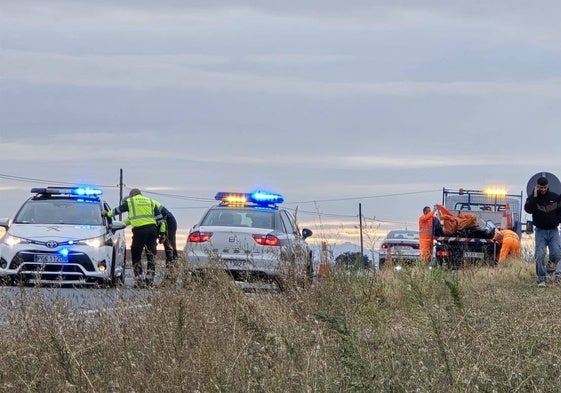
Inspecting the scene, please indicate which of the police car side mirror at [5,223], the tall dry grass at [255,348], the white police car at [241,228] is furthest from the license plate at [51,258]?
the tall dry grass at [255,348]

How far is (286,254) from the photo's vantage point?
35.7ft

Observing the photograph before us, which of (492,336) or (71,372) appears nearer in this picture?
(71,372)

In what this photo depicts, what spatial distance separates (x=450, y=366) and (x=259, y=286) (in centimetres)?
420

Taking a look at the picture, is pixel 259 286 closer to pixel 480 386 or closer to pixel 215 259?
pixel 215 259

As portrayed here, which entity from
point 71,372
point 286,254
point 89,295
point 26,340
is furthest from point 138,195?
point 71,372

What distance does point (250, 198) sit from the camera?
18250 mm

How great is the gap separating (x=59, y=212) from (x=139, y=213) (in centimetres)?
131

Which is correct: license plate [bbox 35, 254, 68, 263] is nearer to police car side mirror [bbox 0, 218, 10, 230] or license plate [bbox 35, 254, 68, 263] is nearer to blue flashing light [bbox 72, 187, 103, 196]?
police car side mirror [bbox 0, 218, 10, 230]

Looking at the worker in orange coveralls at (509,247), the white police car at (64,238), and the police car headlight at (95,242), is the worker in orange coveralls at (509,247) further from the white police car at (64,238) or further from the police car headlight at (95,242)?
the police car headlight at (95,242)

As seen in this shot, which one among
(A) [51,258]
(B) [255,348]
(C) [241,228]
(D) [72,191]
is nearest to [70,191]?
(D) [72,191]

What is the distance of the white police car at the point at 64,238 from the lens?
59.9ft

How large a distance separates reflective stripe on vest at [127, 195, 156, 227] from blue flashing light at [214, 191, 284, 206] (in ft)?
6.07

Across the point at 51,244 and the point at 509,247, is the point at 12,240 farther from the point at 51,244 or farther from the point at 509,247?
the point at 509,247

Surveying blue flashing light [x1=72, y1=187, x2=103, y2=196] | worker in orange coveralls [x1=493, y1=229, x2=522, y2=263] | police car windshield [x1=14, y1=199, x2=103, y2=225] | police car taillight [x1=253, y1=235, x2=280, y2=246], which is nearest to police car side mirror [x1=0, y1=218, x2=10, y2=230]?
police car windshield [x1=14, y1=199, x2=103, y2=225]
